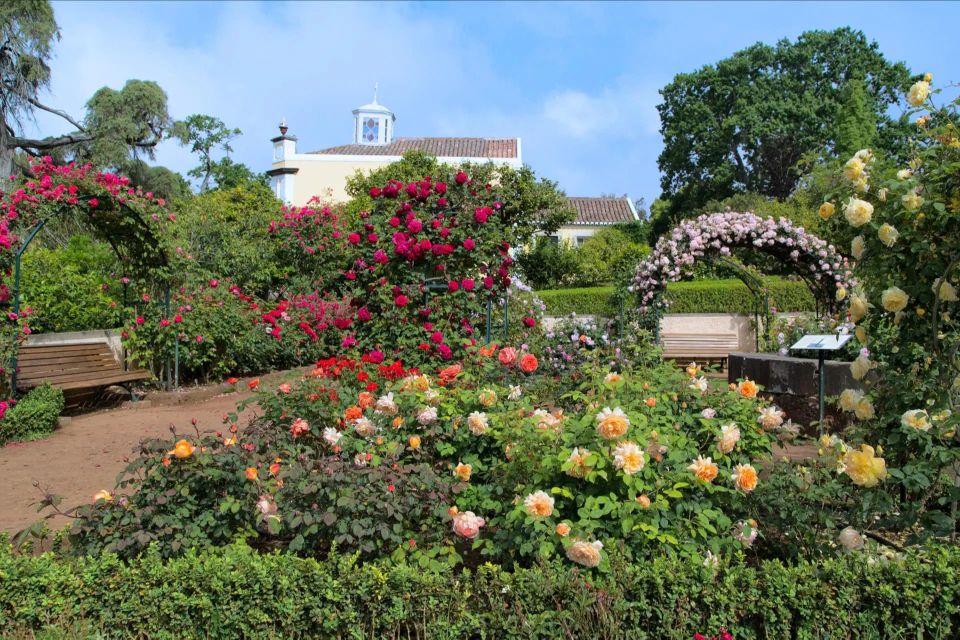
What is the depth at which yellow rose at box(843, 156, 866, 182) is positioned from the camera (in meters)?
2.82

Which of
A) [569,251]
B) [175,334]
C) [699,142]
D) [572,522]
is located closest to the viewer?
[572,522]

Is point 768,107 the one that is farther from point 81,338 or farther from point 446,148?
point 81,338

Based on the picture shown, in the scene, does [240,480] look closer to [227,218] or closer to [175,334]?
[175,334]

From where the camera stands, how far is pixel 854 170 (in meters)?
2.83

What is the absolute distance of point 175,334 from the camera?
9523 millimetres

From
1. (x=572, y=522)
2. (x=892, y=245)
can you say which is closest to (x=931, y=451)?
(x=892, y=245)

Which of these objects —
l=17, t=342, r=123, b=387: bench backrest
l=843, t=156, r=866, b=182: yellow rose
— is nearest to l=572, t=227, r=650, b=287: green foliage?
l=17, t=342, r=123, b=387: bench backrest

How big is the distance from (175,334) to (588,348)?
5330 millimetres

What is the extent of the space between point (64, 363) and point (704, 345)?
34.0 feet

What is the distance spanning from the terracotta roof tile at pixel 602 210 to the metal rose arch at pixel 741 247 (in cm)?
3080

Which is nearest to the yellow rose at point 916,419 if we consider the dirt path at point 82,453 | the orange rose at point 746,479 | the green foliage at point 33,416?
the orange rose at point 746,479

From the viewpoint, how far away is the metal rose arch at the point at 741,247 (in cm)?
938

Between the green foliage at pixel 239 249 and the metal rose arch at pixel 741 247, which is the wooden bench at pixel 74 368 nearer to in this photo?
the green foliage at pixel 239 249

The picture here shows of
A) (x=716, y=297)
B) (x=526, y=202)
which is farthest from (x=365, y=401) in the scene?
(x=526, y=202)
